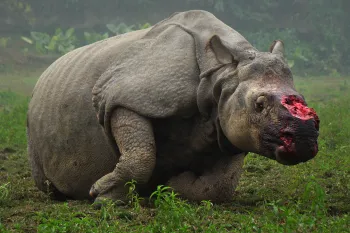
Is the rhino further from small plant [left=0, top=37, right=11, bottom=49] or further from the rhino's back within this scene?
small plant [left=0, top=37, right=11, bottom=49]

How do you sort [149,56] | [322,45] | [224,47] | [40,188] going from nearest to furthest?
[224,47] < [149,56] < [40,188] < [322,45]

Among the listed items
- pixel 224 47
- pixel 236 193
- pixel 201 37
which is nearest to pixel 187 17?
pixel 201 37

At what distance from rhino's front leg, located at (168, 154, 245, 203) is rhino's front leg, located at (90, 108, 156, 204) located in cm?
38

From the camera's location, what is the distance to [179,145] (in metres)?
5.32

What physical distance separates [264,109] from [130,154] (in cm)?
112

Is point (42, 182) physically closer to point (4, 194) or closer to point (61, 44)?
point (4, 194)

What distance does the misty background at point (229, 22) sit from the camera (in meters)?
25.4

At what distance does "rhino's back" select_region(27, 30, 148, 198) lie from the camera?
18.5ft

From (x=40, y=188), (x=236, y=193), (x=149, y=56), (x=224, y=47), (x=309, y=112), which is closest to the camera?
(x=309, y=112)

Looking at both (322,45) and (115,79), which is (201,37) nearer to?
(115,79)

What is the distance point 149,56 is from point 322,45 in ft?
74.3

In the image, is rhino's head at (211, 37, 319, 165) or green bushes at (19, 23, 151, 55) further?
green bushes at (19, 23, 151, 55)

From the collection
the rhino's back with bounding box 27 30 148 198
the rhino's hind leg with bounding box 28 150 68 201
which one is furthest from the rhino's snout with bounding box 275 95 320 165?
the rhino's hind leg with bounding box 28 150 68 201

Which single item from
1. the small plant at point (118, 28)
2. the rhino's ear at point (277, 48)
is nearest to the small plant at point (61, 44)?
the small plant at point (118, 28)
